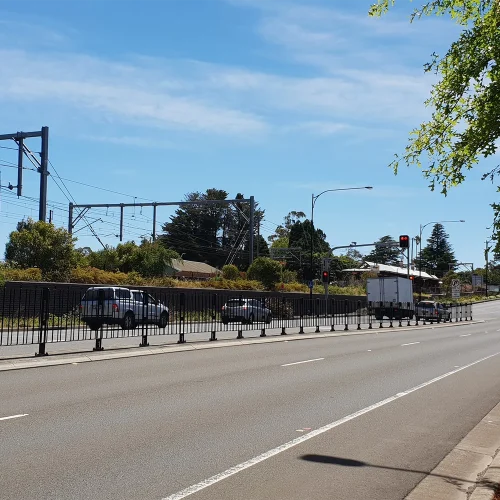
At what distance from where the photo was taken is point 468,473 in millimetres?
7129

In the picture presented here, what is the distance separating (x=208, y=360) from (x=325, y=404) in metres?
6.80

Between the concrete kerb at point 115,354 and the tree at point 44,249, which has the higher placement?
the tree at point 44,249

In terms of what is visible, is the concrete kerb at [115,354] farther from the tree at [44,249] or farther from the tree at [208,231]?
the tree at [208,231]

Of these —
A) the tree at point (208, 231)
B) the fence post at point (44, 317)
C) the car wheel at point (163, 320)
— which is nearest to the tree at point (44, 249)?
the car wheel at point (163, 320)

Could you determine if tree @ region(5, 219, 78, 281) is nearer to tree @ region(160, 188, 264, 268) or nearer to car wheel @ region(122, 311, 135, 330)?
car wheel @ region(122, 311, 135, 330)

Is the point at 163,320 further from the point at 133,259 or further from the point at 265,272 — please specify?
the point at 265,272

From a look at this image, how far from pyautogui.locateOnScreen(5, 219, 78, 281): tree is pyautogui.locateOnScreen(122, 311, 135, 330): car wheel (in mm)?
18353

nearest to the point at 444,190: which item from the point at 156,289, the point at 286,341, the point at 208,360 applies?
the point at 208,360

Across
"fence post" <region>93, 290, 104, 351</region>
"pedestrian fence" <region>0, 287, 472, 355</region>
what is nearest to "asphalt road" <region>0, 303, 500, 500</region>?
"fence post" <region>93, 290, 104, 351</region>

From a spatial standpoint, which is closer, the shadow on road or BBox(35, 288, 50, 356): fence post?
the shadow on road

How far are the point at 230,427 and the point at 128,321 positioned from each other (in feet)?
44.5

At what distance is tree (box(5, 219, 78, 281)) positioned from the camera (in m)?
39.8

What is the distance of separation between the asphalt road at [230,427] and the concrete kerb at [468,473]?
18 centimetres

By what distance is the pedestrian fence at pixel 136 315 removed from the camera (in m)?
18.4
